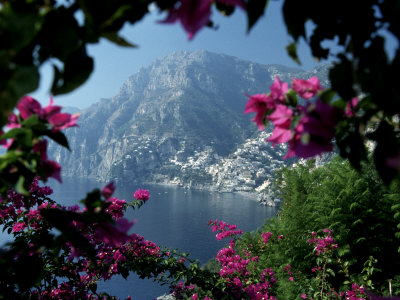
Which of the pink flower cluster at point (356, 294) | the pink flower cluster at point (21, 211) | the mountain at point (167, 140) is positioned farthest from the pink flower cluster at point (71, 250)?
the mountain at point (167, 140)

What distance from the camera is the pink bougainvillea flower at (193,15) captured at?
51 cm

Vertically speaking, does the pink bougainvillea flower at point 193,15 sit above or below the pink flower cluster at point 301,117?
above

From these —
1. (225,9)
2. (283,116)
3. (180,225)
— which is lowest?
(180,225)

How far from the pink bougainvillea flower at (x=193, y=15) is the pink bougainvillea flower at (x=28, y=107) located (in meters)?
0.49

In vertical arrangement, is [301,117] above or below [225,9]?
below

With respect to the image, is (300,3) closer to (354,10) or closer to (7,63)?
(354,10)

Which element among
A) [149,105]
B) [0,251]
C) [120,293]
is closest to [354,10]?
[0,251]

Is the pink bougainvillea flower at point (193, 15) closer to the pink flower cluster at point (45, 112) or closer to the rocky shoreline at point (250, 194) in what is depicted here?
the pink flower cluster at point (45, 112)

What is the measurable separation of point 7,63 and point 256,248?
1052 centimetres

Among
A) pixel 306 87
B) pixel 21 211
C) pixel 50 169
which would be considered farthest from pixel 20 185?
pixel 21 211

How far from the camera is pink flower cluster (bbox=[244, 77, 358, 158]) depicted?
1.92 ft

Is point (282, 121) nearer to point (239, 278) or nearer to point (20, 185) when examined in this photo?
point (20, 185)

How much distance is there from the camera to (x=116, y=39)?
20.4 inches

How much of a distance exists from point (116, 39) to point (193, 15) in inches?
6.4
